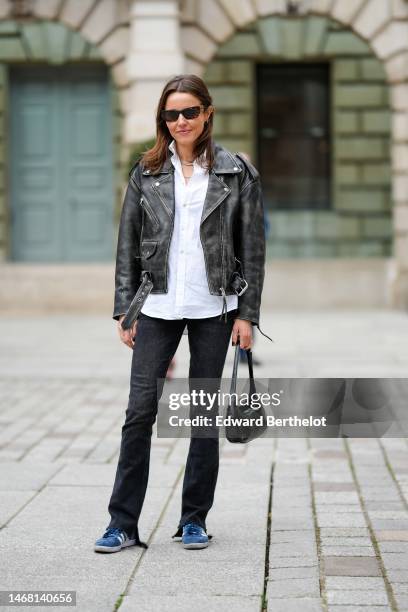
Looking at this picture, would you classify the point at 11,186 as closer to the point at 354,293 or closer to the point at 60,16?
the point at 60,16

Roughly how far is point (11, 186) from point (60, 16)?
109 inches

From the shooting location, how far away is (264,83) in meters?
19.1

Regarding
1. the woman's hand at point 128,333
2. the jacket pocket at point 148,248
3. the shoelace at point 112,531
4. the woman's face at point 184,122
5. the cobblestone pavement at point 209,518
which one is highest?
the woman's face at point 184,122

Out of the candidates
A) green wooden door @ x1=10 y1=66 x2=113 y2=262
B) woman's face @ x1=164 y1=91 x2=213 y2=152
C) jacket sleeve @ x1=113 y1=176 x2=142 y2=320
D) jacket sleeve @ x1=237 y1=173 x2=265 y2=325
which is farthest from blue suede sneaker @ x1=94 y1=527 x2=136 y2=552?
green wooden door @ x1=10 y1=66 x2=113 y2=262

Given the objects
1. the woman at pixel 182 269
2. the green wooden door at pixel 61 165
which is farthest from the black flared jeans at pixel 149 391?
the green wooden door at pixel 61 165

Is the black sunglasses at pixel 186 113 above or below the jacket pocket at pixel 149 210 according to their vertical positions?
above

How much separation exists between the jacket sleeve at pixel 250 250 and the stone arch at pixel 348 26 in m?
13.4

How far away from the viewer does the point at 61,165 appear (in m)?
19.2

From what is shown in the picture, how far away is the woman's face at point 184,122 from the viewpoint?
4812mm

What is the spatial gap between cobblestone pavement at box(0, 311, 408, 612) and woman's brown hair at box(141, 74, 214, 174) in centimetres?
155

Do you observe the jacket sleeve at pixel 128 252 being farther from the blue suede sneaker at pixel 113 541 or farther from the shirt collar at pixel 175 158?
the blue suede sneaker at pixel 113 541

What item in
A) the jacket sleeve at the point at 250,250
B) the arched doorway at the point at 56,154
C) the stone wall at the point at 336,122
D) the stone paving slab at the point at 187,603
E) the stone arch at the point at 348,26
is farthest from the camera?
the arched doorway at the point at 56,154

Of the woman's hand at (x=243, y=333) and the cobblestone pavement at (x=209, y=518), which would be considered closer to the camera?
the cobblestone pavement at (x=209, y=518)

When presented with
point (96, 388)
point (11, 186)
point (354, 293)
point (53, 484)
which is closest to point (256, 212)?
point (53, 484)
